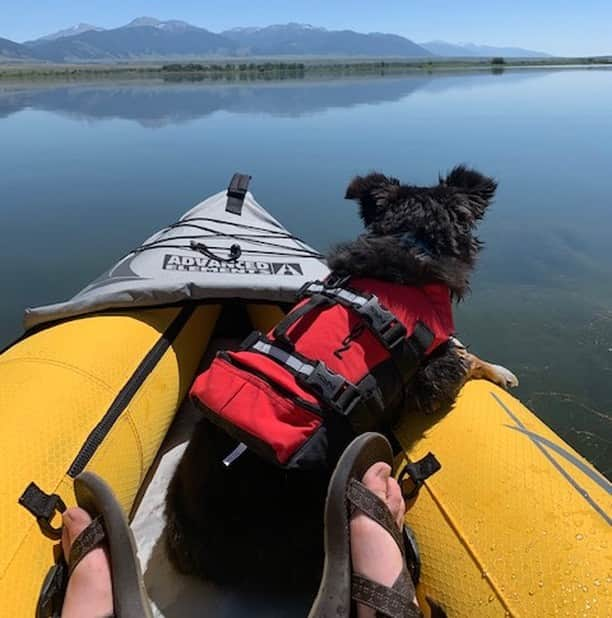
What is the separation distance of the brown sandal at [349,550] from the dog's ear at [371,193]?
4.51ft

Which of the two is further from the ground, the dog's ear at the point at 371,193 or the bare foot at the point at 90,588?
the dog's ear at the point at 371,193

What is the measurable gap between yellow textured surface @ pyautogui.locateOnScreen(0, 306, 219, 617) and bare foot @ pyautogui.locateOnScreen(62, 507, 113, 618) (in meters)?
0.12

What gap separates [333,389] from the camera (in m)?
2.34

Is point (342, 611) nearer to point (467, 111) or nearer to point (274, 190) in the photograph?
point (274, 190)

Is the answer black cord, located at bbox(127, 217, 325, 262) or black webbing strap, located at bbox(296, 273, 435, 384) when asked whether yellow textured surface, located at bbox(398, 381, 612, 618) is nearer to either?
black webbing strap, located at bbox(296, 273, 435, 384)

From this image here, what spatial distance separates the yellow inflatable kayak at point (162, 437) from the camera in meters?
1.86

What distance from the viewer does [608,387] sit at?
457 centimetres

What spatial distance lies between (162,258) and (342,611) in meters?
2.68

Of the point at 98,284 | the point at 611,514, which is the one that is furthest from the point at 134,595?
the point at 98,284

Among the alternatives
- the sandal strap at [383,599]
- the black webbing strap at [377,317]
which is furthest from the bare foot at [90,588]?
the black webbing strap at [377,317]

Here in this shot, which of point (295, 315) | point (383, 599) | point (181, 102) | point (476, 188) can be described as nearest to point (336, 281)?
point (295, 315)

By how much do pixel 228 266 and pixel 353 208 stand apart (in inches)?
218

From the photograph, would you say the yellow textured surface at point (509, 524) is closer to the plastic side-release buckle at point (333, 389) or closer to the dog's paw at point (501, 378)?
the plastic side-release buckle at point (333, 389)

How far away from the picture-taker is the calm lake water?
17.3 ft
